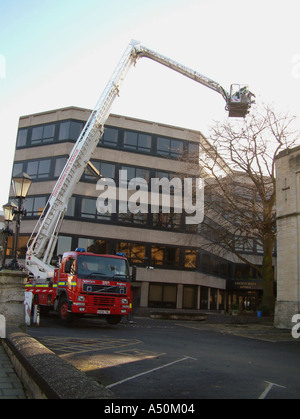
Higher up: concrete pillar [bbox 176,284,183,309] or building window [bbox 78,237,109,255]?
building window [bbox 78,237,109,255]

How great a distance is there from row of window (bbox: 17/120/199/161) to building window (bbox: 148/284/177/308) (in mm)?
11563

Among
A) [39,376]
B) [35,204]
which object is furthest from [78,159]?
[39,376]

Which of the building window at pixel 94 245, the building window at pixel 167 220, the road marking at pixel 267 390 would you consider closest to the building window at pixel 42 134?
the building window at pixel 94 245

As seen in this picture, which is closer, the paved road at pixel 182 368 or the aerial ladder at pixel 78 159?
the paved road at pixel 182 368

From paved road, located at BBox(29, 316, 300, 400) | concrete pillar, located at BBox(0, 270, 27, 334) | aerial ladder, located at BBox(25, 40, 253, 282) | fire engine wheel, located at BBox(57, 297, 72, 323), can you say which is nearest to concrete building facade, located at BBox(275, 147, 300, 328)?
aerial ladder, located at BBox(25, 40, 253, 282)

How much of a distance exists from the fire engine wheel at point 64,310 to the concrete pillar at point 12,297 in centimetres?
558

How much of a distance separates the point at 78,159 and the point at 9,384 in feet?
53.4

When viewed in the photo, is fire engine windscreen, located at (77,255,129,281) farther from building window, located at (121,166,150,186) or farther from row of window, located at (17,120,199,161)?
row of window, located at (17,120,199,161)

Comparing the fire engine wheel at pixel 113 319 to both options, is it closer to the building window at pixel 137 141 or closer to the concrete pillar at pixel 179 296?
the concrete pillar at pixel 179 296

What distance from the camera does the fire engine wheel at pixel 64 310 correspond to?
51.4 ft

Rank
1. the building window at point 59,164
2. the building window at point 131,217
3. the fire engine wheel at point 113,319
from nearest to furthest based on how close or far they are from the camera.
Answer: the fire engine wheel at point 113,319 → the building window at point 59,164 → the building window at point 131,217

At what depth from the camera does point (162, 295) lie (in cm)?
3556

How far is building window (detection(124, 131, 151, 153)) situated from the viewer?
36.8 metres
